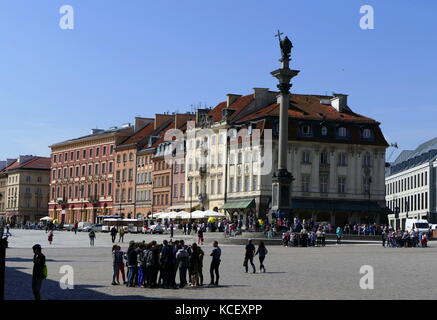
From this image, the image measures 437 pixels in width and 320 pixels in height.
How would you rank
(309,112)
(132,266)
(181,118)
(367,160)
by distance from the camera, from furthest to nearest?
(181,118)
(309,112)
(367,160)
(132,266)

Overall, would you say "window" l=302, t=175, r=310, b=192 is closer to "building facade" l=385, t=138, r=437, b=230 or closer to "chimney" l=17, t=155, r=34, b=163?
"building facade" l=385, t=138, r=437, b=230

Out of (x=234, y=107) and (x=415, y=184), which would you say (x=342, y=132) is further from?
(x=415, y=184)

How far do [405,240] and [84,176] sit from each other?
84.7 metres

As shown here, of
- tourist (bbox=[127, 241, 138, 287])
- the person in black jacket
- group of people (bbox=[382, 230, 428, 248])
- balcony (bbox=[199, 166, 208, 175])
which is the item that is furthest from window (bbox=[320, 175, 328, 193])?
the person in black jacket

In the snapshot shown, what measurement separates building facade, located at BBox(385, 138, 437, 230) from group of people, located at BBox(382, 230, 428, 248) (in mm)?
43084

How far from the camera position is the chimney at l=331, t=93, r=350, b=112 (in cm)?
9988

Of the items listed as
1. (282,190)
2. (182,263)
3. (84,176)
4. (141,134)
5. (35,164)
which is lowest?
(182,263)

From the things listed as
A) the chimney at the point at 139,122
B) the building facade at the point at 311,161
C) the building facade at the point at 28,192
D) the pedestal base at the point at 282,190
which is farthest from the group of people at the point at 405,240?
the building facade at the point at 28,192

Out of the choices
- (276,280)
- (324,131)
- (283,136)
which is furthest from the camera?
(324,131)

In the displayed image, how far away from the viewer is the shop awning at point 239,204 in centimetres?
9262

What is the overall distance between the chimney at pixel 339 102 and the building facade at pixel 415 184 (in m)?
15.4

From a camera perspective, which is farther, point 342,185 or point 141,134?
point 141,134

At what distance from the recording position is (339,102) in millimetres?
99875

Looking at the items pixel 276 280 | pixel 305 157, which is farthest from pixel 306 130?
pixel 276 280
